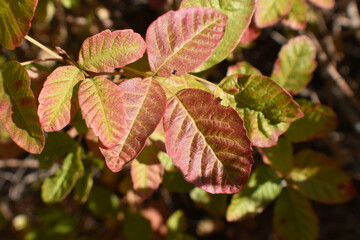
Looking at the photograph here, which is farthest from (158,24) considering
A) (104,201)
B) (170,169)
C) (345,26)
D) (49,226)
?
(345,26)

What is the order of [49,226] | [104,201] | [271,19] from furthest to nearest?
[49,226] → [104,201] → [271,19]

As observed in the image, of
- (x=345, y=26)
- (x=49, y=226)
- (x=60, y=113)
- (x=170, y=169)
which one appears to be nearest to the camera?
(x=60, y=113)

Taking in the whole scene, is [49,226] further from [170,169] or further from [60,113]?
[60,113]

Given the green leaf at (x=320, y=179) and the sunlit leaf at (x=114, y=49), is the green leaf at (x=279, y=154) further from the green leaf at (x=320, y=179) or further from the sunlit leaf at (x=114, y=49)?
the sunlit leaf at (x=114, y=49)

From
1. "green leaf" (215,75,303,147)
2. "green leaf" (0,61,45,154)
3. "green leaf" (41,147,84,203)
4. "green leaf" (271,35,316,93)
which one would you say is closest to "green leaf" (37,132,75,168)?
"green leaf" (41,147,84,203)

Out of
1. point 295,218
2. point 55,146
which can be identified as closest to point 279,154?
point 295,218

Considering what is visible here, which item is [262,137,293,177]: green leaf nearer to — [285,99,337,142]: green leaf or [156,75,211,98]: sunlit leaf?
[285,99,337,142]: green leaf
